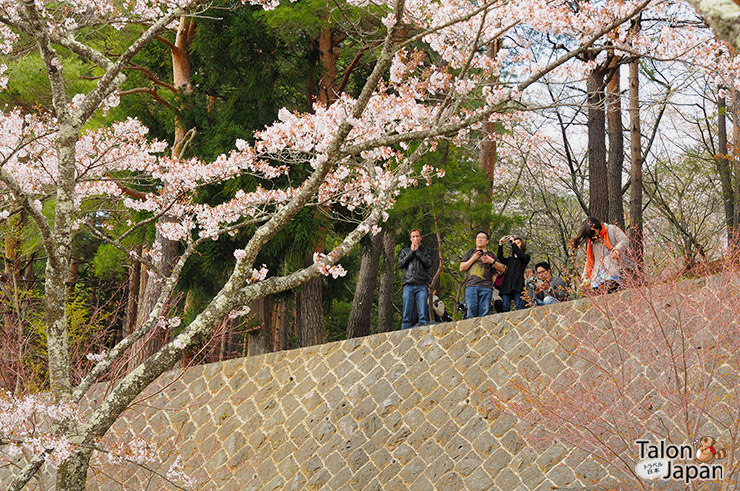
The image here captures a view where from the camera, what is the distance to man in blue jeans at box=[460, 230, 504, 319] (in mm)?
8203

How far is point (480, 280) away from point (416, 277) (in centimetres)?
75

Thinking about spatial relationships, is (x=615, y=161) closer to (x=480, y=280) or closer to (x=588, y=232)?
(x=480, y=280)

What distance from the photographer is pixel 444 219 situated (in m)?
11.7

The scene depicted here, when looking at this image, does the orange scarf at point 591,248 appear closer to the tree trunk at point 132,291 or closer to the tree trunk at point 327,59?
the tree trunk at point 327,59

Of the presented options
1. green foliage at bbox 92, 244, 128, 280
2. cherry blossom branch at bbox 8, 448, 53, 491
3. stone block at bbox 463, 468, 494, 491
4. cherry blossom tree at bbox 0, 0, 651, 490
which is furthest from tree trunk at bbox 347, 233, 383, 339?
cherry blossom branch at bbox 8, 448, 53, 491

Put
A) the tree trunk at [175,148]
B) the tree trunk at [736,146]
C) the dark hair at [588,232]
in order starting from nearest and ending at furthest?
the dark hair at [588,232]
the tree trunk at [175,148]
the tree trunk at [736,146]

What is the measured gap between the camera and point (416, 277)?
851 cm

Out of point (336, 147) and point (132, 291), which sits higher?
point (132, 291)

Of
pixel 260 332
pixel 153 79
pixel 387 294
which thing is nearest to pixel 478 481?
pixel 260 332

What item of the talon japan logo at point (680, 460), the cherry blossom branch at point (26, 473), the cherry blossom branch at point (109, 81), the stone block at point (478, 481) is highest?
the cherry blossom branch at point (109, 81)

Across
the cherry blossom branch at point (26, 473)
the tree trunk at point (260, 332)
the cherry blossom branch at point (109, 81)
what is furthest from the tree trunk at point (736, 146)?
the cherry blossom branch at point (26, 473)

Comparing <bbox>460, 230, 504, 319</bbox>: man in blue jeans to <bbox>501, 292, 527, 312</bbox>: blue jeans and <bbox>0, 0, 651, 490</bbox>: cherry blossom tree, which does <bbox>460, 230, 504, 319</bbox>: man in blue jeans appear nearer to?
<bbox>501, 292, 527, 312</bbox>: blue jeans

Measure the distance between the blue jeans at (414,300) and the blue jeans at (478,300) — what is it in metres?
0.53

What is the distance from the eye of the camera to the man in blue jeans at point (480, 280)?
820cm
